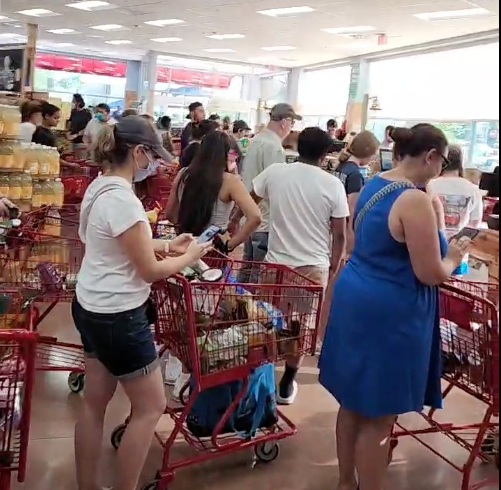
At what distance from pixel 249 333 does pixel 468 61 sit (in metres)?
12.5

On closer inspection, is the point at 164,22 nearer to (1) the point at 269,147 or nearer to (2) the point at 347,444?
(1) the point at 269,147

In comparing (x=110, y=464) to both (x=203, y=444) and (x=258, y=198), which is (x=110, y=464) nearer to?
(x=203, y=444)

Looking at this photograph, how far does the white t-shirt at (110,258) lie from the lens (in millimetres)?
2152

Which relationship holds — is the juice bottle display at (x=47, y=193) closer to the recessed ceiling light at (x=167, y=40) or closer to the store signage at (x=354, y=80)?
the recessed ceiling light at (x=167, y=40)

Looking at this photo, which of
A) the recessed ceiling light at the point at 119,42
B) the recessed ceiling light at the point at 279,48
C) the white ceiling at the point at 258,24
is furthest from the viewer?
the recessed ceiling light at the point at 119,42

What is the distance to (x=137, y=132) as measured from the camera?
2.23 metres

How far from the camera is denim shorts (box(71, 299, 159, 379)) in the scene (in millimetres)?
2203

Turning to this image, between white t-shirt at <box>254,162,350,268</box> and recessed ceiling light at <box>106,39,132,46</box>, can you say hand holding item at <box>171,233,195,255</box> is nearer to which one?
white t-shirt at <box>254,162,350,268</box>

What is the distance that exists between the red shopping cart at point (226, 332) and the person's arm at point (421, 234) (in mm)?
602

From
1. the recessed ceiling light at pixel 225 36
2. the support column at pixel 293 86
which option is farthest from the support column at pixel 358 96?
the support column at pixel 293 86

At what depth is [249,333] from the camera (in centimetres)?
267

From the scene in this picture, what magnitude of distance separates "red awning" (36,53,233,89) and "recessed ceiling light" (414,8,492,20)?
11.2 metres

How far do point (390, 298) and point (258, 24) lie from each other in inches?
457

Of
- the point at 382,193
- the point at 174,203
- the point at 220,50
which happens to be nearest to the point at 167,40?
the point at 220,50
